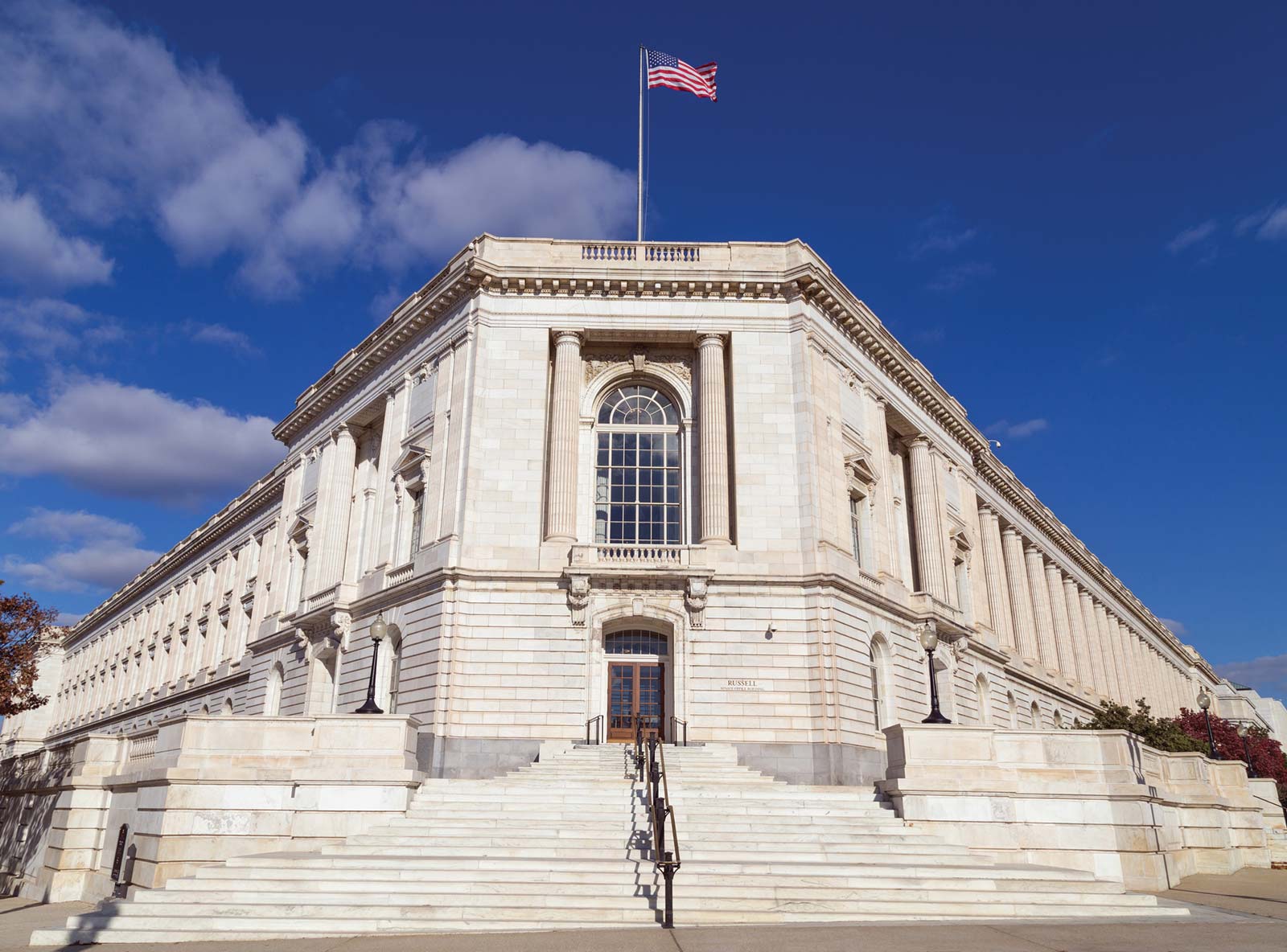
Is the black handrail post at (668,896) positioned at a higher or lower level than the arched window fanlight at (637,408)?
lower

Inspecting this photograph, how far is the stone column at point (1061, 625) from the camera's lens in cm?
5320

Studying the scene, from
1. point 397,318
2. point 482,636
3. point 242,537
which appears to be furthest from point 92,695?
point 482,636

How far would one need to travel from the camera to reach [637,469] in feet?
97.8

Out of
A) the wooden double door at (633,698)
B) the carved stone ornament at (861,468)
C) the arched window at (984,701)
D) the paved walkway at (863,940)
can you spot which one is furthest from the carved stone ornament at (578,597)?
the arched window at (984,701)

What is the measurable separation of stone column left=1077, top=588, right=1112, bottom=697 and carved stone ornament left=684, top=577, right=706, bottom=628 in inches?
1696

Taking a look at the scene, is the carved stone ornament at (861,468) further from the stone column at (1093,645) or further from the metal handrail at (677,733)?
the stone column at (1093,645)

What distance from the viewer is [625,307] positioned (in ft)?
99.7

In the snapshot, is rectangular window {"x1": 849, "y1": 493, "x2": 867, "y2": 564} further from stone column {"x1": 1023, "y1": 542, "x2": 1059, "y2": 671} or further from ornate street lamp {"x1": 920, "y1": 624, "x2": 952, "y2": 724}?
stone column {"x1": 1023, "y1": 542, "x2": 1059, "y2": 671}

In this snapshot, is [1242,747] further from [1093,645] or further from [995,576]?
[995,576]

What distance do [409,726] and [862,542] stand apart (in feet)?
57.3

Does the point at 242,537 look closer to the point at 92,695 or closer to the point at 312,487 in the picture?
the point at 312,487

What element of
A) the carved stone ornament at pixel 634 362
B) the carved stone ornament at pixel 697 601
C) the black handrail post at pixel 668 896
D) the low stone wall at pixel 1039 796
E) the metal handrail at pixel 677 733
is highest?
the carved stone ornament at pixel 634 362

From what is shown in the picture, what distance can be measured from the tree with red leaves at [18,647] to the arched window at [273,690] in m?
8.67

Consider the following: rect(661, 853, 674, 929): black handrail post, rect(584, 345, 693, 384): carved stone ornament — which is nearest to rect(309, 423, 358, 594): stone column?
rect(584, 345, 693, 384): carved stone ornament
